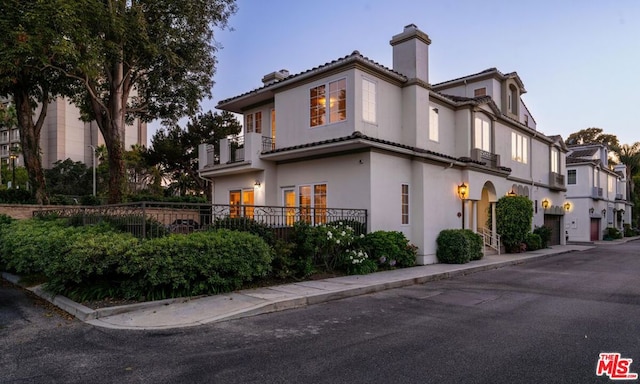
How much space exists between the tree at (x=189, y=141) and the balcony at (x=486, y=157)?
82.1ft

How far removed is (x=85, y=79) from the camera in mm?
16375

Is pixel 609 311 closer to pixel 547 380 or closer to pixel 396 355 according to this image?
pixel 547 380

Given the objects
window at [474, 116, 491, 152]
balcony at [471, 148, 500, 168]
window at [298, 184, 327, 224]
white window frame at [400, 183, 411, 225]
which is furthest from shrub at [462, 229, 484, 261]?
window at [298, 184, 327, 224]

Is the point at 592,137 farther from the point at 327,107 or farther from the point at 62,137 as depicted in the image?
the point at 62,137

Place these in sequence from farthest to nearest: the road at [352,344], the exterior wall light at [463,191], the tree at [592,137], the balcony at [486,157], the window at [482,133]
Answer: the tree at [592,137] < the window at [482,133] < the balcony at [486,157] < the exterior wall light at [463,191] < the road at [352,344]

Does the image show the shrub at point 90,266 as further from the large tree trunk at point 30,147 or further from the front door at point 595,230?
the front door at point 595,230

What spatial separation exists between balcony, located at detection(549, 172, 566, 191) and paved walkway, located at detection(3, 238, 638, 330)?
795 inches

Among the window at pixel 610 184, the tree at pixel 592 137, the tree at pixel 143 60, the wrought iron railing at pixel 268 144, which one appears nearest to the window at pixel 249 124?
the wrought iron railing at pixel 268 144

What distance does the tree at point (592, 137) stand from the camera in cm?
5666

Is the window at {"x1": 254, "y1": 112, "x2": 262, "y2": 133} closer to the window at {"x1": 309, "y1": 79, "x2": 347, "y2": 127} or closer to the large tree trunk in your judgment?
the window at {"x1": 309, "y1": 79, "x2": 347, "y2": 127}

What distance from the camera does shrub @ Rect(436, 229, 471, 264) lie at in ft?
48.4

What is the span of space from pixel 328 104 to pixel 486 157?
8917mm

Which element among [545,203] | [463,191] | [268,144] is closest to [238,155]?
[268,144]

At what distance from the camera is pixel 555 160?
28.2m
